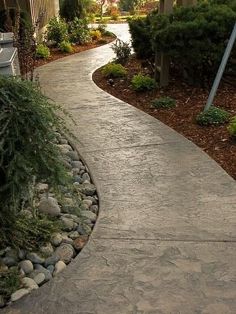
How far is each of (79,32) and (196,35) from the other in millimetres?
6922

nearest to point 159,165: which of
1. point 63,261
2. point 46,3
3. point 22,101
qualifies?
point 63,261

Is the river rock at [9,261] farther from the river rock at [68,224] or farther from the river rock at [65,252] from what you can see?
the river rock at [68,224]

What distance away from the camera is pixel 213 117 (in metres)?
4.88

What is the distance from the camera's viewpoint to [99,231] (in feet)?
9.71

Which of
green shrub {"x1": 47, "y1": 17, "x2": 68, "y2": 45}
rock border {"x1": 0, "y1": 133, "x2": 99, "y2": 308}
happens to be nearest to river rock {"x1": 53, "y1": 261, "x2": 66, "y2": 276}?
rock border {"x1": 0, "y1": 133, "x2": 99, "y2": 308}

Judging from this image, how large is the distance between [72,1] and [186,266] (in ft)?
39.1

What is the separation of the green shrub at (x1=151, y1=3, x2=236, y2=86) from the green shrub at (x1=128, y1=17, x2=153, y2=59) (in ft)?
3.33

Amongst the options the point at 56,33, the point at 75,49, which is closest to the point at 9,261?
the point at 75,49

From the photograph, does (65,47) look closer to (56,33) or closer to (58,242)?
(56,33)

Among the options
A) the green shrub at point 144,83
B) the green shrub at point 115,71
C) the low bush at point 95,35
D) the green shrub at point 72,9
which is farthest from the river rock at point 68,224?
the green shrub at point 72,9

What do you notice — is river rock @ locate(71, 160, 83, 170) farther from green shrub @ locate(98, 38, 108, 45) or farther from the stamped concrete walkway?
Result: green shrub @ locate(98, 38, 108, 45)

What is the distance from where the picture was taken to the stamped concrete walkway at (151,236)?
231 centimetres

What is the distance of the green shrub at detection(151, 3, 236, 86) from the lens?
5.49 meters

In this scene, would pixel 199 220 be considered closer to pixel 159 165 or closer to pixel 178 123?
pixel 159 165
